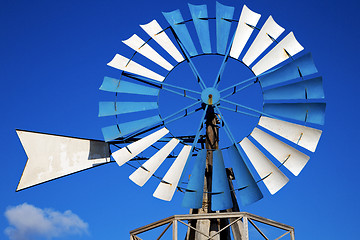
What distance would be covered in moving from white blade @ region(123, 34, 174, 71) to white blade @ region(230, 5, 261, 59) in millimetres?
1303

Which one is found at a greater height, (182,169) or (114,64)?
(114,64)

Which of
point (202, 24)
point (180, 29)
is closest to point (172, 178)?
point (180, 29)

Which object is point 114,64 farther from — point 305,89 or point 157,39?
point 305,89

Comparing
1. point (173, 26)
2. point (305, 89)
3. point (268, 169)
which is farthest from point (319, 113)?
point (173, 26)

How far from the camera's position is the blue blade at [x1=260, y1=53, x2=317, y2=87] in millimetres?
10828

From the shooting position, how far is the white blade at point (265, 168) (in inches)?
401

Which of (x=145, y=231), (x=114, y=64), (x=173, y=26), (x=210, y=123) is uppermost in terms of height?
(x=173, y=26)

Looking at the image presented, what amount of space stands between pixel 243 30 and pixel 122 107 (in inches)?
110

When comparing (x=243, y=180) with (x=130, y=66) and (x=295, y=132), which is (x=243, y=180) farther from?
(x=130, y=66)

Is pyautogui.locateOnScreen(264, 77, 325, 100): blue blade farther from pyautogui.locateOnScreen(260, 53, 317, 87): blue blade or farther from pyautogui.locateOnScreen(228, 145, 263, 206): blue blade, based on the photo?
pyautogui.locateOnScreen(228, 145, 263, 206): blue blade

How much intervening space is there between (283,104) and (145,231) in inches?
135

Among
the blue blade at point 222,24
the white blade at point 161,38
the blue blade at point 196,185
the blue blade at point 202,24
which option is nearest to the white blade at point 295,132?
Result: the blue blade at point 196,185

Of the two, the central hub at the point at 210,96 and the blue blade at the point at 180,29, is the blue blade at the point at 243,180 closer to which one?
the central hub at the point at 210,96

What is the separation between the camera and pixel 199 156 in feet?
34.4
